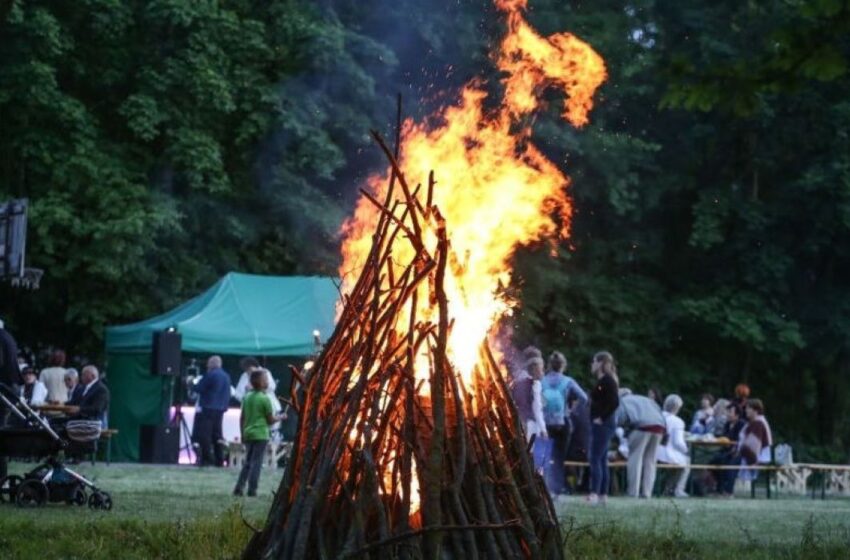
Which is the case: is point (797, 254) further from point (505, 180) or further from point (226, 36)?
point (505, 180)

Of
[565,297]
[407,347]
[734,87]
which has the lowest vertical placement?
[407,347]

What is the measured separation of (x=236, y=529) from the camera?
11.6 meters

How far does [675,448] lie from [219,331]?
8396 millimetres

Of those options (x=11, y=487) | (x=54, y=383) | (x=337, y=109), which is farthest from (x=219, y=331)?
(x=11, y=487)

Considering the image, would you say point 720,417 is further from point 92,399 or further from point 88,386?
point 92,399

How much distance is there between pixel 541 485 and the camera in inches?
339

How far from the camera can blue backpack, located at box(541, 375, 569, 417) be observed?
2283 centimetres

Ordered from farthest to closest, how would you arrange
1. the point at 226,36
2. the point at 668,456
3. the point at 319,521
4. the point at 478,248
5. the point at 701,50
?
the point at 701,50 → the point at 226,36 → the point at 668,456 → the point at 478,248 → the point at 319,521

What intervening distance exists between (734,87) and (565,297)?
30940 mm

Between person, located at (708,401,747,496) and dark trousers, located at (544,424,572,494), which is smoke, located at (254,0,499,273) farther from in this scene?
dark trousers, located at (544,424,572,494)

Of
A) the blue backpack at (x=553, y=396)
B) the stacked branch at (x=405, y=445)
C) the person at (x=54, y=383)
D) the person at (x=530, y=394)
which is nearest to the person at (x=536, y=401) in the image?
the person at (x=530, y=394)

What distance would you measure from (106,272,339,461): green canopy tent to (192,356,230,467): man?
160cm

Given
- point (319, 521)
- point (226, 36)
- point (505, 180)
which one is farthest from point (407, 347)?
point (226, 36)

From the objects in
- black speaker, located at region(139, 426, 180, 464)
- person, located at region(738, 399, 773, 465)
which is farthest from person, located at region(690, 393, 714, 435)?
black speaker, located at region(139, 426, 180, 464)
